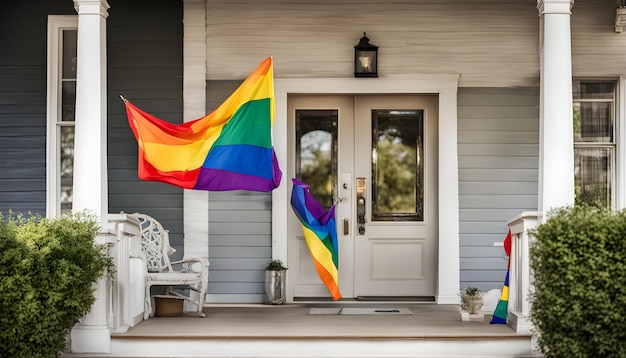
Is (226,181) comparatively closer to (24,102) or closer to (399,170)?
(399,170)

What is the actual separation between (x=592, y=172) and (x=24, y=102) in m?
5.45

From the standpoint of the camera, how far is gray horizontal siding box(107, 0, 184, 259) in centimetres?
909

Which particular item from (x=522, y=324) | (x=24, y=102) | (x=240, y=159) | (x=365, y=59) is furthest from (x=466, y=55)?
(x=24, y=102)

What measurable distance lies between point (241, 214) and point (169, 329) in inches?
85.9

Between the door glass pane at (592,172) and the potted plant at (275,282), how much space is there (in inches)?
115

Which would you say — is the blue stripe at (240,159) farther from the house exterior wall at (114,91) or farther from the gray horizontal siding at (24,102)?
the gray horizontal siding at (24,102)

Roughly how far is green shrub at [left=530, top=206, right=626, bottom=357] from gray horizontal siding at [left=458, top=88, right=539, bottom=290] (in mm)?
2997

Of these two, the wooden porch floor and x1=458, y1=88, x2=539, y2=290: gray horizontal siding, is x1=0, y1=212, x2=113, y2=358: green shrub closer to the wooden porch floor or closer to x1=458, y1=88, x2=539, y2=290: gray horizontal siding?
the wooden porch floor

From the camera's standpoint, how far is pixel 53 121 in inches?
354

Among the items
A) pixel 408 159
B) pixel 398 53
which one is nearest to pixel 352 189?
pixel 408 159

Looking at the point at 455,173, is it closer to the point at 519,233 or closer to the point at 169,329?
the point at 519,233

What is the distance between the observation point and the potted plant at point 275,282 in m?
8.98

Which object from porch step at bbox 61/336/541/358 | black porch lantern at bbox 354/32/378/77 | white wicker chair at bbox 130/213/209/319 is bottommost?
porch step at bbox 61/336/541/358

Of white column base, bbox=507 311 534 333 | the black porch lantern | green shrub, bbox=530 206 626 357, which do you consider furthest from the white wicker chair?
green shrub, bbox=530 206 626 357
